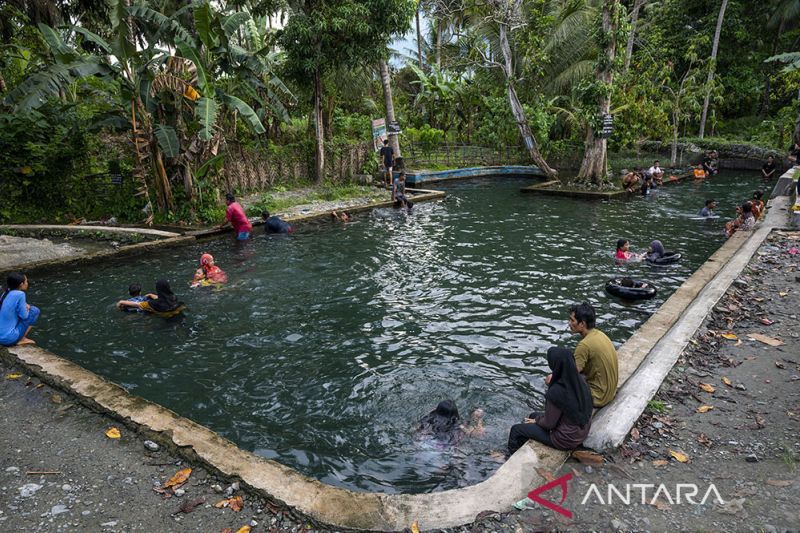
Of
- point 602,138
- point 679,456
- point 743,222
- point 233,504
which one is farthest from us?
point 602,138

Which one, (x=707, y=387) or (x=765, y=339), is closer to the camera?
(x=707, y=387)

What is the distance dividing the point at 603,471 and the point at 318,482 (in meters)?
2.72

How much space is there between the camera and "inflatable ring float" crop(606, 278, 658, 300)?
31.3 feet

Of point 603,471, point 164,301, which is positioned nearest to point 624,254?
point 603,471

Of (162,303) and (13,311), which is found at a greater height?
(13,311)

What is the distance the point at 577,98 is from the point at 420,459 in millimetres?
21896

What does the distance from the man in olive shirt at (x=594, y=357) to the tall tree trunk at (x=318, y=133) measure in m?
18.1

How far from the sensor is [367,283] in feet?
36.4

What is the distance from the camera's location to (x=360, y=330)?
8.70 metres

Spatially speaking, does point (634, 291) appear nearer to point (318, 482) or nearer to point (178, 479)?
point (318, 482)

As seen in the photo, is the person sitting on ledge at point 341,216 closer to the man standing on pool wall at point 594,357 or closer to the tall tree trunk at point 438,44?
the man standing on pool wall at point 594,357

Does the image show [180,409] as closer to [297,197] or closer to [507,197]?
[297,197]

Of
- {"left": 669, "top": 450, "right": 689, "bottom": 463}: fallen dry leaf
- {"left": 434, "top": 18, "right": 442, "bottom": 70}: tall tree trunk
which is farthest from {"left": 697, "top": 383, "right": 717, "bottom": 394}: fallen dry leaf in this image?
{"left": 434, "top": 18, "right": 442, "bottom": 70}: tall tree trunk

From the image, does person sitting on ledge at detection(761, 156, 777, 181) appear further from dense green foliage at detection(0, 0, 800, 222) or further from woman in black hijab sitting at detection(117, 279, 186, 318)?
woman in black hijab sitting at detection(117, 279, 186, 318)
